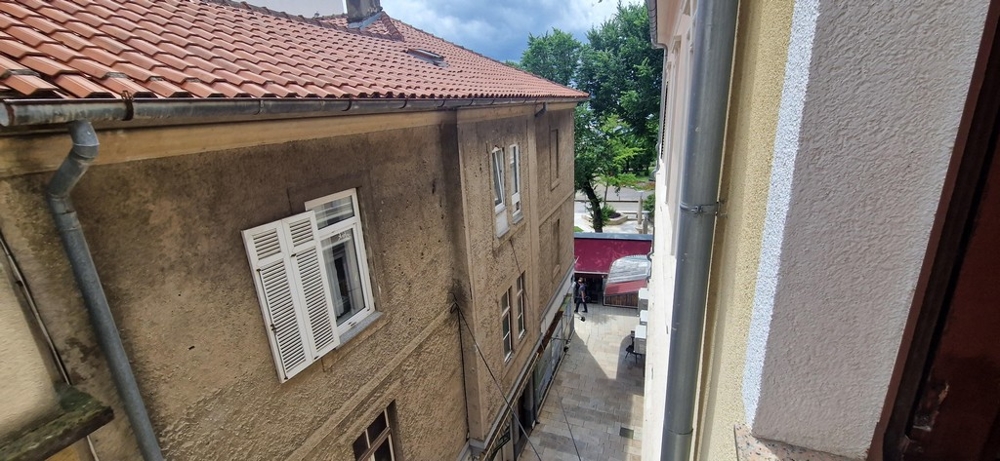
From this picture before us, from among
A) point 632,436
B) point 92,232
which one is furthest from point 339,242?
point 632,436

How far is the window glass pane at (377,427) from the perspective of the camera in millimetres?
5324

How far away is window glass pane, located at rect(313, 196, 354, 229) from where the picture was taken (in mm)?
4207

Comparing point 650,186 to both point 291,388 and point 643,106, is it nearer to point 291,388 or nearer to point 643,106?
point 643,106

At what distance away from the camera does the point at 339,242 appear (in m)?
4.50

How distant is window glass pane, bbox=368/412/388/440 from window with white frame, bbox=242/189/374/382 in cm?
148

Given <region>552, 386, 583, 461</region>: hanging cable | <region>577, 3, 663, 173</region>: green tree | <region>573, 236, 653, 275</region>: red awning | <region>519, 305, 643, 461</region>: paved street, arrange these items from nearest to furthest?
1. <region>552, 386, 583, 461</region>: hanging cable
2. <region>519, 305, 643, 461</region>: paved street
3. <region>573, 236, 653, 275</region>: red awning
4. <region>577, 3, 663, 173</region>: green tree

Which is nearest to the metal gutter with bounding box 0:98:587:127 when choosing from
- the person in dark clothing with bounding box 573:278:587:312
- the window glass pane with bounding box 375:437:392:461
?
the window glass pane with bounding box 375:437:392:461

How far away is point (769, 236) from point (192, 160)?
3.47m

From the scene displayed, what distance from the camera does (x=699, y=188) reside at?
188 centimetres

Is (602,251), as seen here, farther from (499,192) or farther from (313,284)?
(313,284)

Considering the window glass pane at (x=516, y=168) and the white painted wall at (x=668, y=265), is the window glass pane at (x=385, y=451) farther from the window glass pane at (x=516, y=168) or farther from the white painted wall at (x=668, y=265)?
the window glass pane at (x=516, y=168)

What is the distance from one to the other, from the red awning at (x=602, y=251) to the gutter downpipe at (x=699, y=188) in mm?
17522

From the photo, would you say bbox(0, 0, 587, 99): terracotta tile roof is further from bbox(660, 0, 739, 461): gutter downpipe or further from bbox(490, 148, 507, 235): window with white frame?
bbox(660, 0, 739, 461): gutter downpipe

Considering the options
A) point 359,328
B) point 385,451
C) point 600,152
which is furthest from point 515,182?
point 600,152
